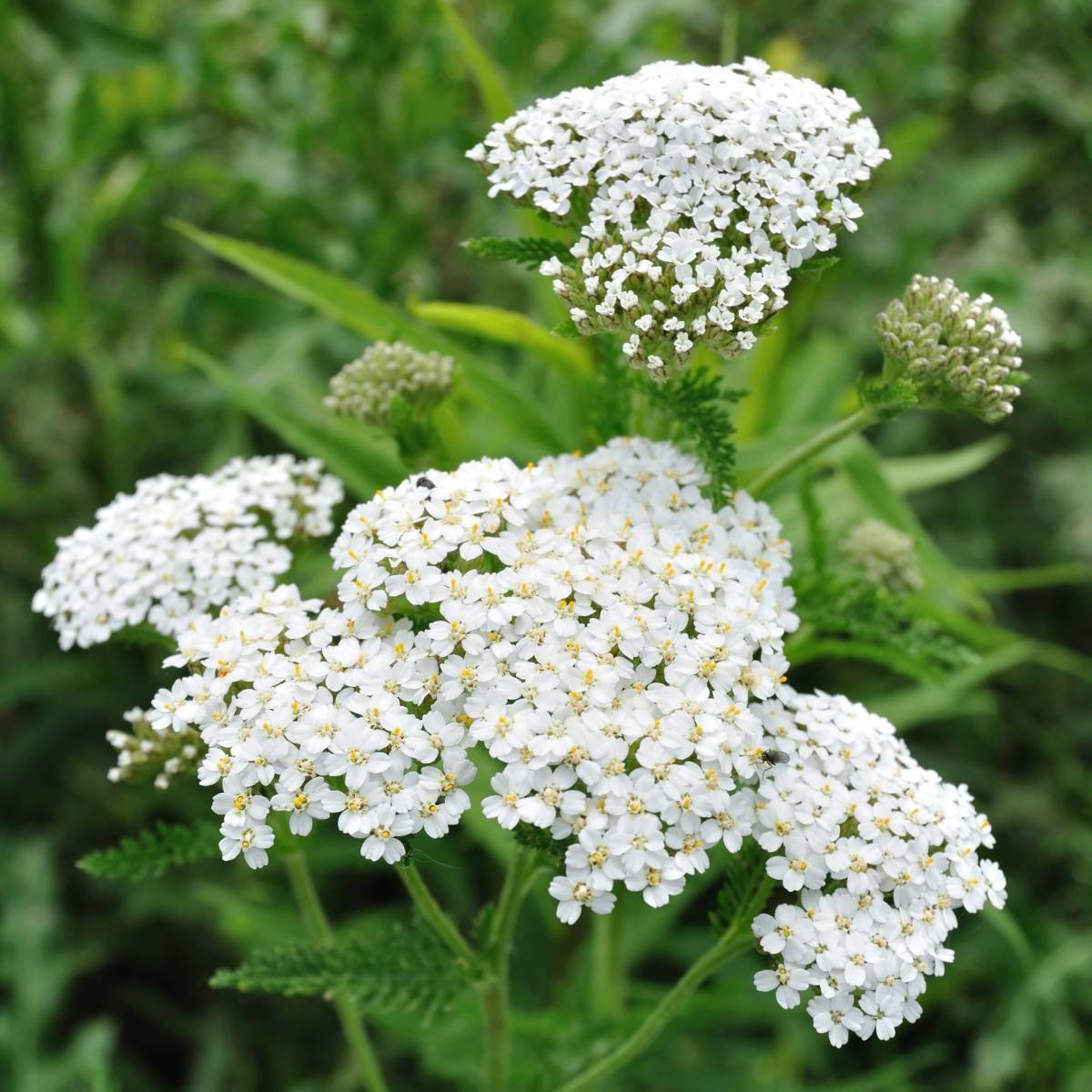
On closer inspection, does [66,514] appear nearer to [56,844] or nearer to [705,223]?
[56,844]

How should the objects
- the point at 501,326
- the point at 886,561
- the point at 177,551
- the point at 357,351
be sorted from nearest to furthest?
the point at 177,551 < the point at 886,561 < the point at 501,326 < the point at 357,351

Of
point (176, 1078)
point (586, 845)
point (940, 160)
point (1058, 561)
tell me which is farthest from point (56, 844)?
point (940, 160)

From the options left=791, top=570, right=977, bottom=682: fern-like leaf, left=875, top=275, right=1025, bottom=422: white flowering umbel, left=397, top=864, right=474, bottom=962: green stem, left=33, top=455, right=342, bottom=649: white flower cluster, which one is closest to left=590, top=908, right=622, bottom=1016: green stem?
left=397, top=864, right=474, bottom=962: green stem

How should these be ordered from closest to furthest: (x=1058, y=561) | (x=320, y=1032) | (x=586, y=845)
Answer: (x=586, y=845)
(x=320, y=1032)
(x=1058, y=561)

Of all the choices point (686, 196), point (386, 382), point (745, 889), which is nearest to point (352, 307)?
point (386, 382)

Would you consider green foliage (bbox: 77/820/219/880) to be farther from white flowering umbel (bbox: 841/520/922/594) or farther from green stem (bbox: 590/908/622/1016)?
white flowering umbel (bbox: 841/520/922/594)

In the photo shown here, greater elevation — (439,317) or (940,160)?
(940,160)

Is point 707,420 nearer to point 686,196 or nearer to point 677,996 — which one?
point 686,196
